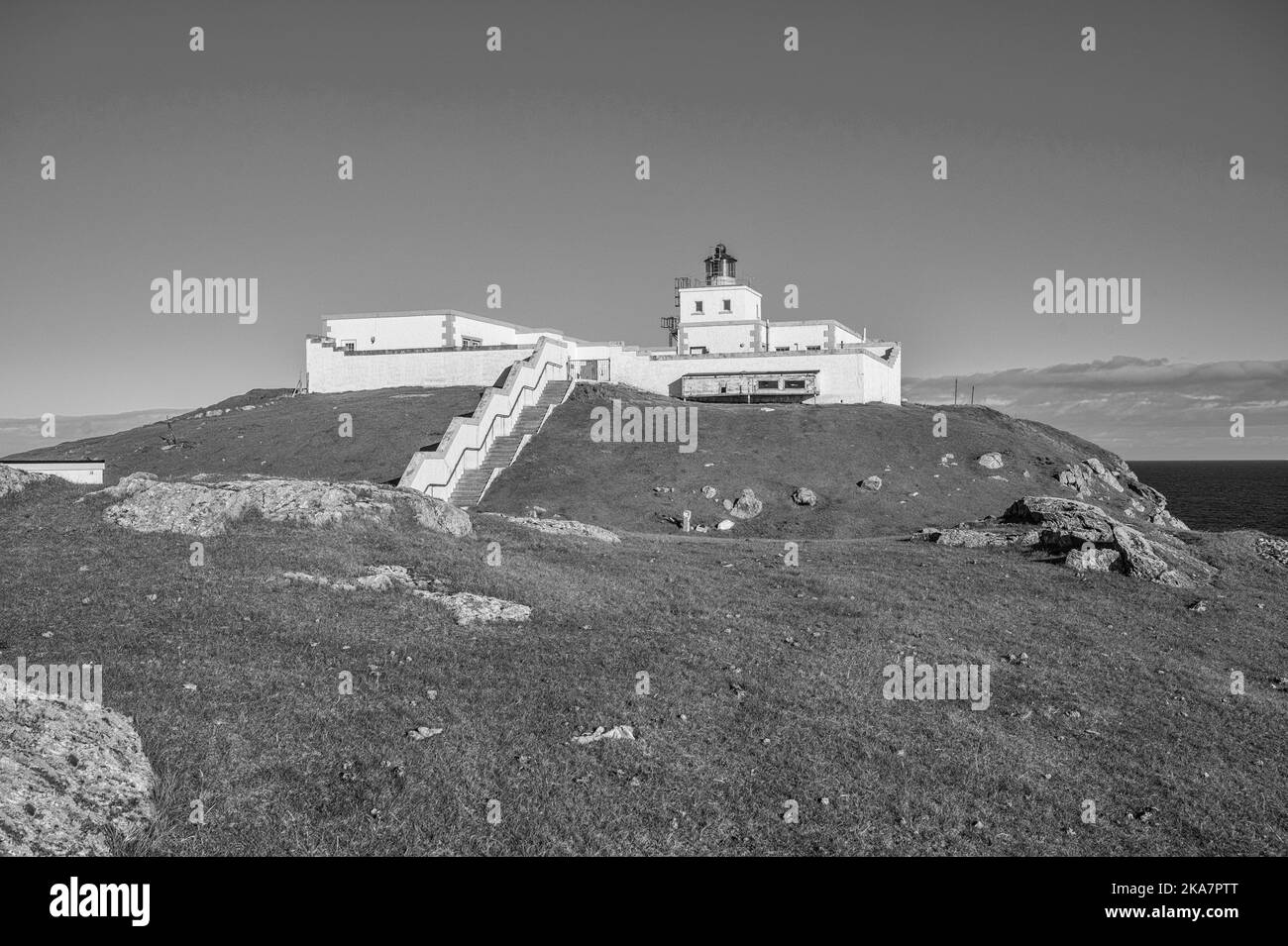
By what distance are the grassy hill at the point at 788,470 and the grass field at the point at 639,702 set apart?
69.3 ft

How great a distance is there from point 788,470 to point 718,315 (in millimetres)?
38699

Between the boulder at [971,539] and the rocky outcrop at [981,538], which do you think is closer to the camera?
the rocky outcrop at [981,538]

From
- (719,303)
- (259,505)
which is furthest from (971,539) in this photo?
(719,303)

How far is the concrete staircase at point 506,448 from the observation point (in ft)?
160

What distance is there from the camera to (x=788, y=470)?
5375cm

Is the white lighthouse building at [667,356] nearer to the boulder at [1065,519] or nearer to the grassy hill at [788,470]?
the grassy hill at [788,470]

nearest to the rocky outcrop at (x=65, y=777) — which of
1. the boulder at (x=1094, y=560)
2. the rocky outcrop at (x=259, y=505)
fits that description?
the rocky outcrop at (x=259, y=505)

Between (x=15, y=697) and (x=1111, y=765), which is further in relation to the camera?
(x=1111, y=765)

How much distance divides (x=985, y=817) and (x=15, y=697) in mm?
13071

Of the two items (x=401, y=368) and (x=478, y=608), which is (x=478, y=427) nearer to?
(x=401, y=368)

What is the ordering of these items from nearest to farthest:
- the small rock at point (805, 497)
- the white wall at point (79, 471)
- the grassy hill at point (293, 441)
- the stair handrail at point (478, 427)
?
the white wall at point (79, 471)
the stair handrail at point (478, 427)
the small rock at point (805, 497)
the grassy hill at point (293, 441)

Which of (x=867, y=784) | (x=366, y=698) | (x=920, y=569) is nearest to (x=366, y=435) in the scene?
(x=920, y=569)
